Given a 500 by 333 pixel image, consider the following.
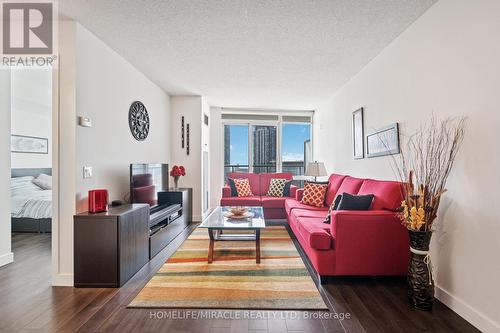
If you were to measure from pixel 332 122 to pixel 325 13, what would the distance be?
3.16 metres

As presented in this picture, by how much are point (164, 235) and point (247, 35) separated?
282 cm

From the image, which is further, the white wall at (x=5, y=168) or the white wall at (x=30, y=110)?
the white wall at (x=30, y=110)

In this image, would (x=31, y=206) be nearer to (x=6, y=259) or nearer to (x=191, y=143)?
(x=6, y=259)

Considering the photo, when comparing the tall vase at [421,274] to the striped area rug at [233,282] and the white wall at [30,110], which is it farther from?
the white wall at [30,110]

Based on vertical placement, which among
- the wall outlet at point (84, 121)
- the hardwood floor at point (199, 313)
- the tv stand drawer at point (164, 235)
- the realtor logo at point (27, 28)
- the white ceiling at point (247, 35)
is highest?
the white ceiling at point (247, 35)

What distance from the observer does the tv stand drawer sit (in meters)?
3.14

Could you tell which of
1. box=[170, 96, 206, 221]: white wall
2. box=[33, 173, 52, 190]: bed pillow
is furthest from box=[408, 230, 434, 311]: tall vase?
box=[33, 173, 52, 190]: bed pillow

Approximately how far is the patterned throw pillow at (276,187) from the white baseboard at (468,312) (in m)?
3.56

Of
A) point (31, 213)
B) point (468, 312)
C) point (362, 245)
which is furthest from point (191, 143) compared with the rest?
point (468, 312)

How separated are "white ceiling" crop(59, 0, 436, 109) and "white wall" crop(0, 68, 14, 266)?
1.39m

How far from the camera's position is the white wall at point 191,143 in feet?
17.1

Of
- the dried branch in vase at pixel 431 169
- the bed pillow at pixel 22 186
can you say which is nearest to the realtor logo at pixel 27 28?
the bed pillow at pixel 22 186

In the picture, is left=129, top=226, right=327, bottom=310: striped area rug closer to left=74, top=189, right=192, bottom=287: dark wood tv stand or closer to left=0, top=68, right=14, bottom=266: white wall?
left=74, top=189, right=192, bottom=287: dark wood tv stand

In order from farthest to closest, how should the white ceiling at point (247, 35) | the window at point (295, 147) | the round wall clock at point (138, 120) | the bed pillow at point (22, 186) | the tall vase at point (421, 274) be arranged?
the window at point (295, 147) → the bed pillow at point (22, 186) → the round wall clock at point (138, 120) → the white ceiling at point (247, 35) → the tall vase at point (421, 274)
